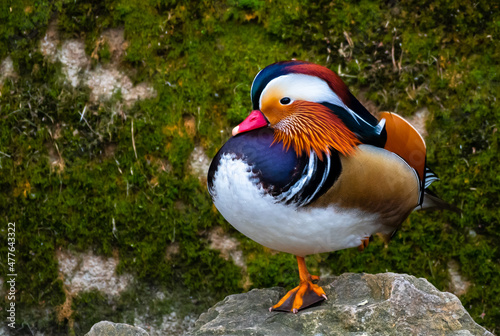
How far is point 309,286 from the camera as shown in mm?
2500

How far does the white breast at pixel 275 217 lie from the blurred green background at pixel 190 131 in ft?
3.82

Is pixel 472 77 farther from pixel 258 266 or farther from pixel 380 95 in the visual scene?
pixel 258 266

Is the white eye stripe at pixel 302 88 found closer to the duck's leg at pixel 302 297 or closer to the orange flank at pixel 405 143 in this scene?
the orange flank at pixel 405 143

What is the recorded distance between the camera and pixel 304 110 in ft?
7.20

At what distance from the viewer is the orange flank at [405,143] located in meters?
2.38

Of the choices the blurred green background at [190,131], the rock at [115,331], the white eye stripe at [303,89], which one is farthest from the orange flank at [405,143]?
the rock at [115,331]

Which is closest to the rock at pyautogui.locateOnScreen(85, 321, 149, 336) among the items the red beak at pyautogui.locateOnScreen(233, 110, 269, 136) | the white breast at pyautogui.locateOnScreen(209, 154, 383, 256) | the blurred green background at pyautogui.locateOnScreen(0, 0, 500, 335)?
the white breast at pyautogui.locateOnScreen(209, 154, 383, 256)

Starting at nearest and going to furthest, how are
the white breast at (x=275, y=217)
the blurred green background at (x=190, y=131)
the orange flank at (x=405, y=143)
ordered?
the white breast at (x=275, y=217) < the orange flank at (x=405, y=143) < the blurred green background at (x=190, y=131)

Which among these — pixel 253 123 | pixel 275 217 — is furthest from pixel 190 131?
pixel 275 217

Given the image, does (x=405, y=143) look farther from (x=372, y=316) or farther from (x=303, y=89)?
(x=372, y=316)

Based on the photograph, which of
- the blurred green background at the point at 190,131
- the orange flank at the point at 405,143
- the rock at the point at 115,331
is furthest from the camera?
the blurred green background at the point at 190,131

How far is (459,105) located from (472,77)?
18cm

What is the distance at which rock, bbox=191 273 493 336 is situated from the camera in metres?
2.20

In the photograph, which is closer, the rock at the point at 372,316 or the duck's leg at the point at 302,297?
the rock at the point at 372,316
